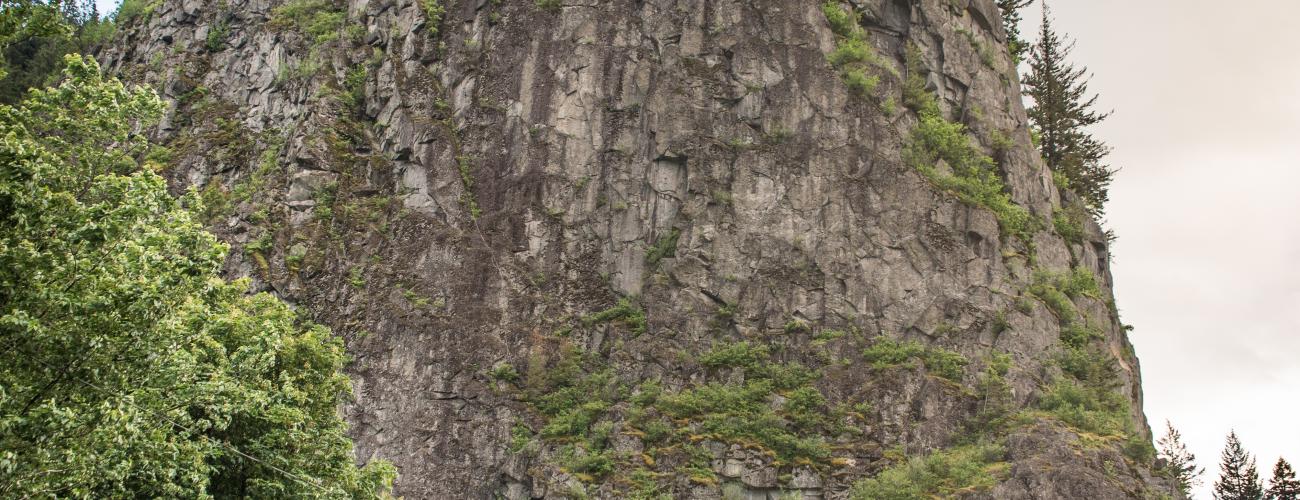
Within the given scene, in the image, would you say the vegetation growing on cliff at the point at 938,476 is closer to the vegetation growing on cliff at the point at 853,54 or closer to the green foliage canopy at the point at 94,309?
the vegetation growing on cliff at the point at 853,54

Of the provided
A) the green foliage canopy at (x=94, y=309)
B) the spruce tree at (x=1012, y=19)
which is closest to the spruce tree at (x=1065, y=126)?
the spruce tree at (x=1012, y=19)

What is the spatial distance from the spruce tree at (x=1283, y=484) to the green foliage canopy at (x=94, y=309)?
154 feet

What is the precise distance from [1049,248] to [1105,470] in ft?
40.6

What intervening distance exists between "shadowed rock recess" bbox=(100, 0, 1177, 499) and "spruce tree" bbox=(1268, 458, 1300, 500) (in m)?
13.3

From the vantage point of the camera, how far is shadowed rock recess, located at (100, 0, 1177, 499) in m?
35.5

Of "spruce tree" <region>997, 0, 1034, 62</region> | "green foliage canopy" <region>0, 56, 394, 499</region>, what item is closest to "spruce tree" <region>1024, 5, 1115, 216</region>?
"spruce tree" <region>997, 0, 1034, 62</region>

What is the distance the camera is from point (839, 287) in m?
40.0

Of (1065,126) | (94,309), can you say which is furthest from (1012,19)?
(94,309)

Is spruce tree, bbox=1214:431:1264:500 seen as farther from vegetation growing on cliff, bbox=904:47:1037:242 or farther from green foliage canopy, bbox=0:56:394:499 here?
green foliage canopy, bbox=0:56:394:499

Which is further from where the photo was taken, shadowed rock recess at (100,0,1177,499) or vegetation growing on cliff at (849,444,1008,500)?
shadowed rock recess at (100,0,1177,499)

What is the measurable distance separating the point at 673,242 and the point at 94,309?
27.1 m

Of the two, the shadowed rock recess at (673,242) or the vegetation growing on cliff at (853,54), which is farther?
the vegetation growing on cliff at (853,54)

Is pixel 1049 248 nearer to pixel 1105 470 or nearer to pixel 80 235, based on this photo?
pixel 1105 470

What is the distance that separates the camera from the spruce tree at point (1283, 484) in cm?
5044
